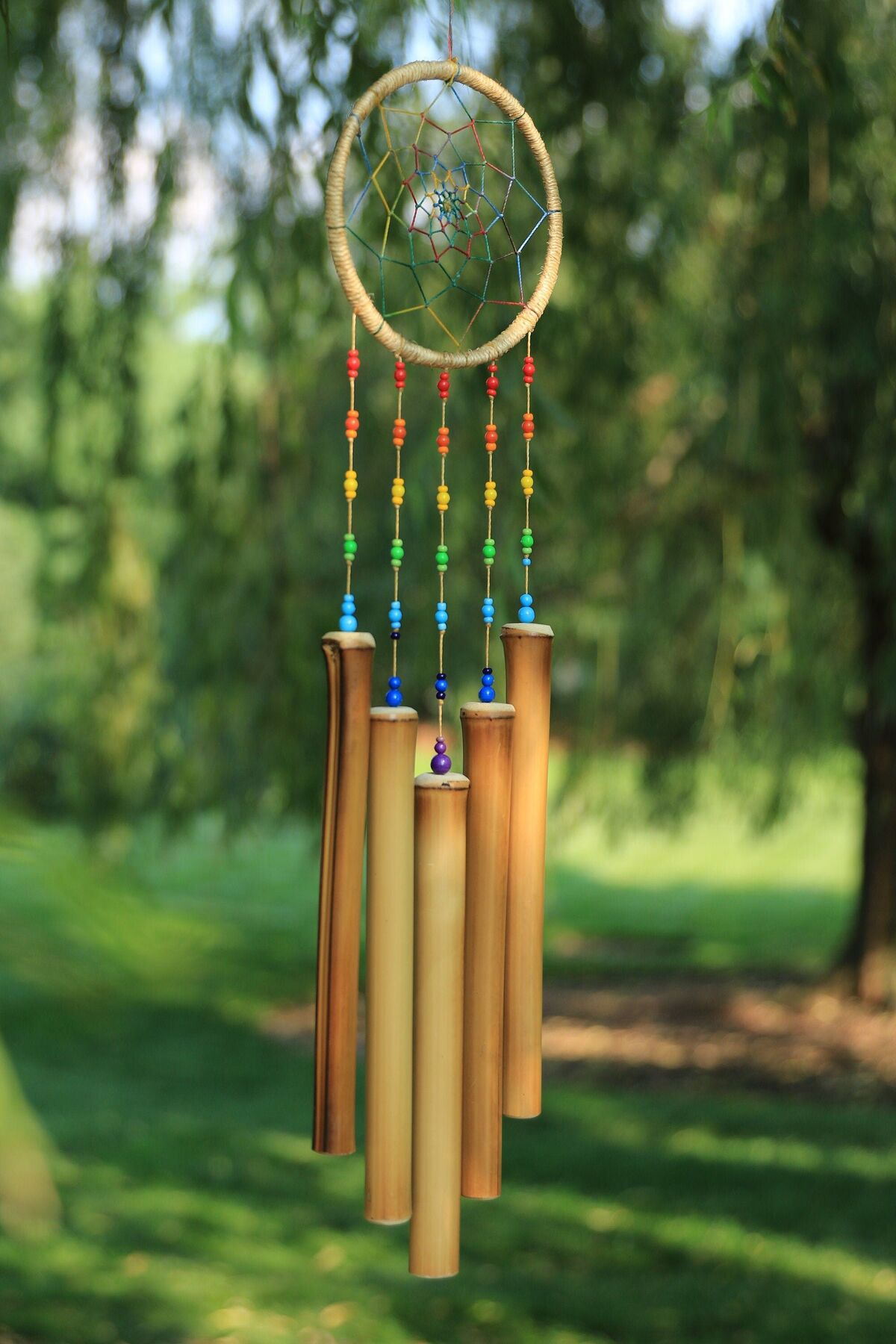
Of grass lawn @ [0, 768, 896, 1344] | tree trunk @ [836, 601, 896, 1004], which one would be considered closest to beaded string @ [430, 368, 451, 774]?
grass lawn @ [0, 768, 896, 1344]

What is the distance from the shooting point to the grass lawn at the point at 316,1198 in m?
2.94

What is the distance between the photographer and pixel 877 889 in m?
6.77

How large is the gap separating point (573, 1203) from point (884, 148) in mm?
3381

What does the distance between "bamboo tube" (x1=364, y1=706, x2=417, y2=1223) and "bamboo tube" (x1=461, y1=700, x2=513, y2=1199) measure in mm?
67

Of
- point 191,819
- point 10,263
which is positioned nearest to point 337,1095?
point 10,263

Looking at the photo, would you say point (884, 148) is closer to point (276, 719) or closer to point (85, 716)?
point (276, 719)

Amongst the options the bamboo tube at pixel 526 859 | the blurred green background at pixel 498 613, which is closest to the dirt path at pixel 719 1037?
the blurred green background at pixel 498 613

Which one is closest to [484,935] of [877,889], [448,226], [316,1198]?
[448,226]

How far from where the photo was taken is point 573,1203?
4.73m

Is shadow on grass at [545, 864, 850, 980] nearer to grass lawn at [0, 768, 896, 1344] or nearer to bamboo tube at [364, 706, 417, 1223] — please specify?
grass lawn at [0, 768, 896, 1344]

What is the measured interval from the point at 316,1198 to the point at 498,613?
9.68 feet

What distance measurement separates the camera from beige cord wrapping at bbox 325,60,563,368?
1.44 meters

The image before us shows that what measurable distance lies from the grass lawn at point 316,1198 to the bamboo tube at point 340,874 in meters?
0.26

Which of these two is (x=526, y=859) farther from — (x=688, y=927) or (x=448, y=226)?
(x=688, y=927)
